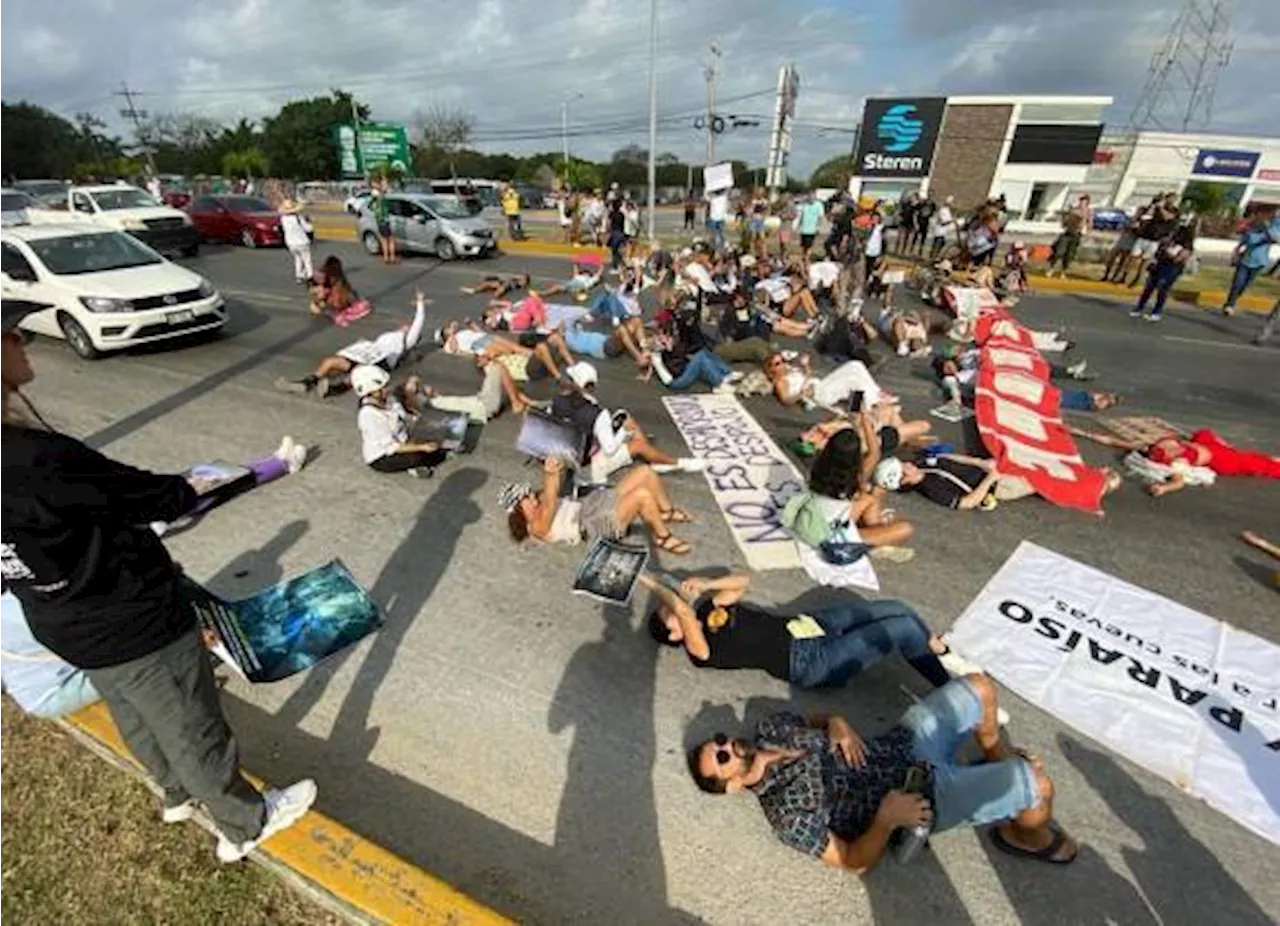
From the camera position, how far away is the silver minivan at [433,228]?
18500 mm

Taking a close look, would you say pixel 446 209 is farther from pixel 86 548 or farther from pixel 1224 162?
pixel 1224 162

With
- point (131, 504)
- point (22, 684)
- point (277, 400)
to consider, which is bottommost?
point (277, 400)

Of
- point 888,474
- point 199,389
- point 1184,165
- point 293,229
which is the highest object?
point 1184,165

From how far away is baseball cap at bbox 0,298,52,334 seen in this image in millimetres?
2047

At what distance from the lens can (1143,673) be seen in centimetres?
407

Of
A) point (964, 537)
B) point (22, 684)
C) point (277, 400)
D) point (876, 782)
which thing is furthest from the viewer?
point (277, 400)

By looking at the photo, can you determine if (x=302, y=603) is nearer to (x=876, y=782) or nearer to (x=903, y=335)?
(x=876, y=782)

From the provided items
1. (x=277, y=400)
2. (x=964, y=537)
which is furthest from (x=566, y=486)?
(x=277, y=400)

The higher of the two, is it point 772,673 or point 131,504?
point 131,504

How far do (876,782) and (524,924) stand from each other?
1636 millimetres

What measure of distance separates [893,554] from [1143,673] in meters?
1.71

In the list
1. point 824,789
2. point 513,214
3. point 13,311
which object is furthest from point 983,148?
point 13,311

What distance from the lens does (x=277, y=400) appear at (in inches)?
325

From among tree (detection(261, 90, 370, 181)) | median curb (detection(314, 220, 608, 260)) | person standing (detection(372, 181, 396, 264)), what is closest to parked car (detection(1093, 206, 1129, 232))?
median curb (detection(314, 220, 608, 260))
